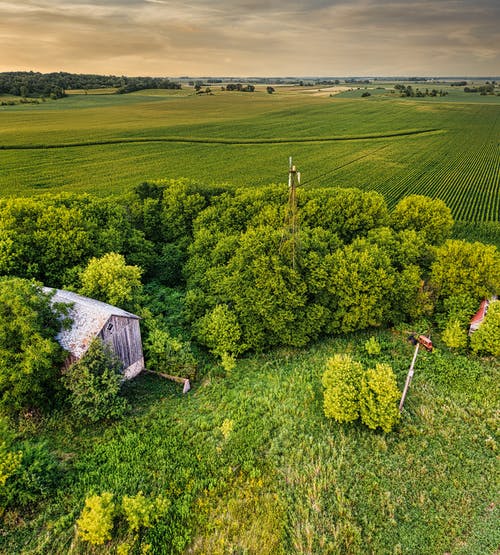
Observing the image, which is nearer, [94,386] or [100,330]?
[94,386]

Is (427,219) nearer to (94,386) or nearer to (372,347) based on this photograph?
(372,347)

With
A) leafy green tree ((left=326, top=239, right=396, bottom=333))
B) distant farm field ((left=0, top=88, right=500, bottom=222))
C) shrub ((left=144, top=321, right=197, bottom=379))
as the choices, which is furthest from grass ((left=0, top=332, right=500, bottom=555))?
distant farm field ((left=0, top=88, right=500, bottom=222))

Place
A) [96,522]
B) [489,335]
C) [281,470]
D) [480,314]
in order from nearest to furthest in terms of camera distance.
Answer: [96,522], [281,470], [489,335], [480,314]

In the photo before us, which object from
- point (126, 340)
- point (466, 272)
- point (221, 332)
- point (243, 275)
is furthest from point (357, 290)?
point (126, 340)

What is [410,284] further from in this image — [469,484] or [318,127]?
[318,127]

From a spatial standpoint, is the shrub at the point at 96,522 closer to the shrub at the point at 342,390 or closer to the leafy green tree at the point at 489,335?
the shrub at the point at 342,390

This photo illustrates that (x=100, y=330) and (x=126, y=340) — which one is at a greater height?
(x=100, y=330)

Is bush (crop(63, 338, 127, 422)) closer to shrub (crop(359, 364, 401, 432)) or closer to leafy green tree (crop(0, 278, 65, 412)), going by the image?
leafy green tree (crop(0, 278, 65, 412))
